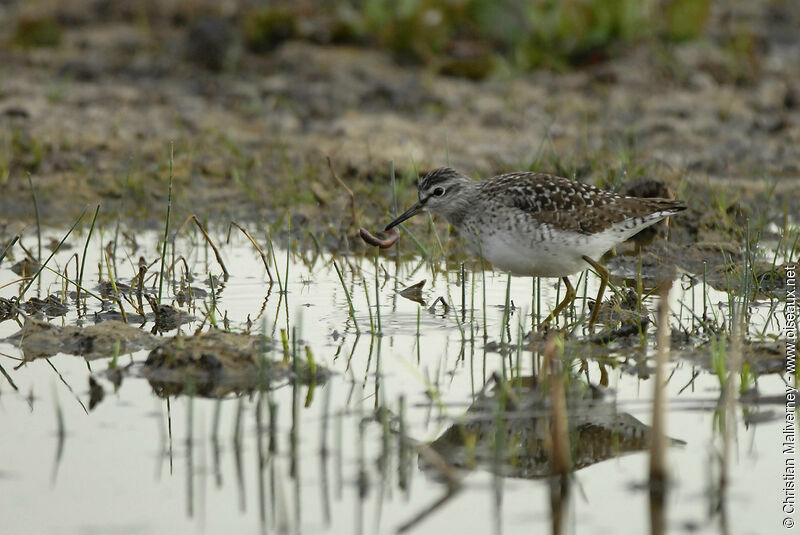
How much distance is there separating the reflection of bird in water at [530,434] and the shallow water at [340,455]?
78 mm

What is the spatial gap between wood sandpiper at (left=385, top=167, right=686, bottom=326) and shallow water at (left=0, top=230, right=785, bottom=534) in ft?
1.80

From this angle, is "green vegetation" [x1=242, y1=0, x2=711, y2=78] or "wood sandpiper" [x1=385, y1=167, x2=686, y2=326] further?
"green vegetation" [x1=242, y1=0, x2=711, y2=78]

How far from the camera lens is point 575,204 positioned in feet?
24.6

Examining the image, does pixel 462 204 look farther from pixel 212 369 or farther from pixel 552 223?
pixel 212 369

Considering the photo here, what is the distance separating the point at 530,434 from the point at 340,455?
985 mm

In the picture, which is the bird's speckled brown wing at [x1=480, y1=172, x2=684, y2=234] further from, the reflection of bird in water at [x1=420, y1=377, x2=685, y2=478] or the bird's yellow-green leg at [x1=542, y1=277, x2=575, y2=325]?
the reflection of bird in water at [x1=420, y1=377, x2=685, y2=478]

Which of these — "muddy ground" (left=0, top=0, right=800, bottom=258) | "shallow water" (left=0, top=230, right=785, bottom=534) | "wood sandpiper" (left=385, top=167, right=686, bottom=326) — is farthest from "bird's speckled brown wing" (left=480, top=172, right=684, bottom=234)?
"muddy ground" (left=0, top=0, right=800, bottom=258)

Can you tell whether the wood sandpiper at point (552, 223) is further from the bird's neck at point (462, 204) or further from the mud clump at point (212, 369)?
the mud clump at point (212, 369)

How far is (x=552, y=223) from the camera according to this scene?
24.0 feet

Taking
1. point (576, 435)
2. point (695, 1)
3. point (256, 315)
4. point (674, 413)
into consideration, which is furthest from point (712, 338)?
point (695, 1)

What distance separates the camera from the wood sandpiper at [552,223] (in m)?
7.30

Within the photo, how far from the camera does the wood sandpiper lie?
7297 mm

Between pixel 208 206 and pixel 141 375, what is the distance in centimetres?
465

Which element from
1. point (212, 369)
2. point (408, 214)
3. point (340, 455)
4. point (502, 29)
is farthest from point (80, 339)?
point (502, 29)
